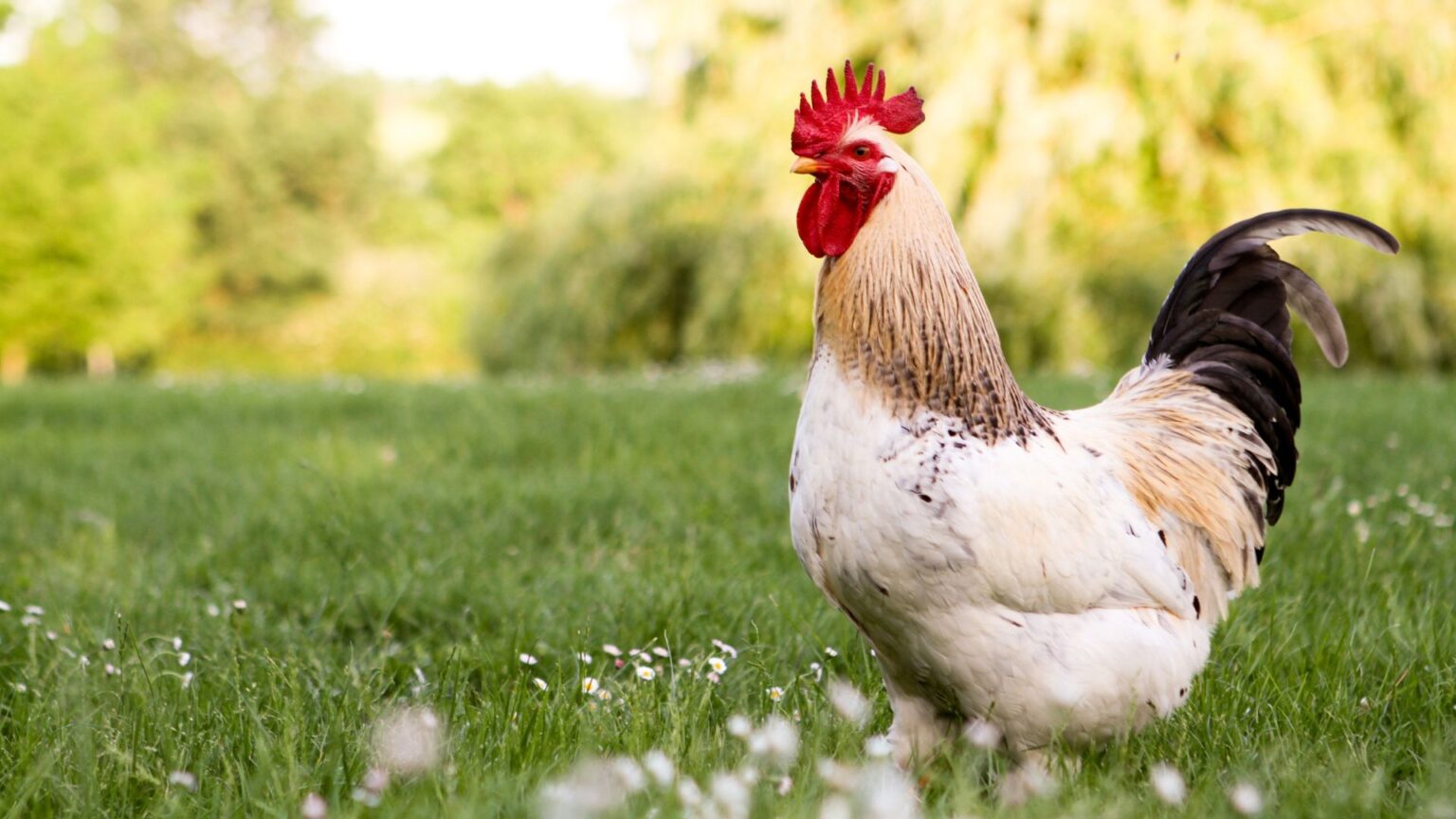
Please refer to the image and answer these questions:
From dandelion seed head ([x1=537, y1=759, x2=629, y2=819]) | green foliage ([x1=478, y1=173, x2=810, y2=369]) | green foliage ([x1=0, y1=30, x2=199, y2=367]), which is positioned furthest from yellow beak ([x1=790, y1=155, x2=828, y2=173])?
green foliage ([x1=0, y1=30, x2=199, y2=367])

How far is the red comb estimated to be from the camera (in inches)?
106

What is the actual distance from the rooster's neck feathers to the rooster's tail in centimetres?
87

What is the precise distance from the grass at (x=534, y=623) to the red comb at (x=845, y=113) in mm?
1334

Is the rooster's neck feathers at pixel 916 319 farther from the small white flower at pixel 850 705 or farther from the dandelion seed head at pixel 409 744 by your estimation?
the dandelion seed head at pixel 409 744

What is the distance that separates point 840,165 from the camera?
104 inches

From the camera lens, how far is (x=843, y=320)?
2582 millimetres

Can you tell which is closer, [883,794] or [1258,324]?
[883,794]

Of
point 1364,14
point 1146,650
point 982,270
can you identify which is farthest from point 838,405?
point 1364,14

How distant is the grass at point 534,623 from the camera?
7.54ft

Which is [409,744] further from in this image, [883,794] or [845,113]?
[845,113]

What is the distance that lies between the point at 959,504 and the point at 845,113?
3.25 feet

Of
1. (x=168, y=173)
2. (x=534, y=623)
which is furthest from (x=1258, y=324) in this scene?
(x=168, y=173)

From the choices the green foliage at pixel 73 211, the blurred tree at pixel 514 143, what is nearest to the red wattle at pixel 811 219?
the green foliage at pixel 73 211

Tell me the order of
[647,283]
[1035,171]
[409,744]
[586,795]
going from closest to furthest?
[586,795], [409,744], [1035,171], [647,283]
